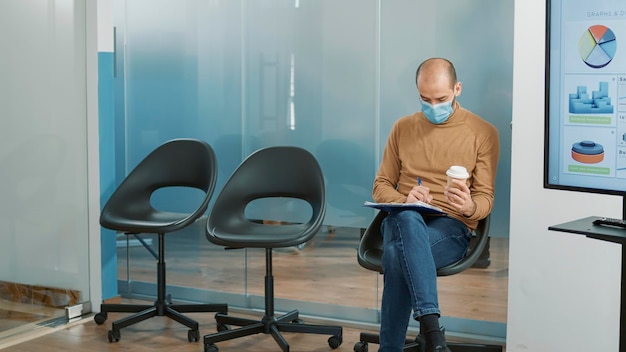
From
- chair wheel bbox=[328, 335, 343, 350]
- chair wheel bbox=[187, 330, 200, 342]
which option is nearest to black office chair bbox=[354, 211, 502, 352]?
chair wheel bbox=[328, 335, 343, 350]

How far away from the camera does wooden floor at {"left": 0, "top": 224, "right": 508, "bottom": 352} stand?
13.8 feet

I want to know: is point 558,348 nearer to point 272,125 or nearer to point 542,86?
point 542,86

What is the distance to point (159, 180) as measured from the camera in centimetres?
477

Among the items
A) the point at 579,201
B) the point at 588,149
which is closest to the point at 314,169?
the point at 579,201

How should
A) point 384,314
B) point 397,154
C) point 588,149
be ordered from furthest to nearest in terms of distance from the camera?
point 397,154 → point 384,314 → point 588,149

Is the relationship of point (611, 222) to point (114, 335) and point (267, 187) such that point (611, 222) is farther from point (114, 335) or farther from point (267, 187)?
point (114, 335)

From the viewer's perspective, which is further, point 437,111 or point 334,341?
point 334,341

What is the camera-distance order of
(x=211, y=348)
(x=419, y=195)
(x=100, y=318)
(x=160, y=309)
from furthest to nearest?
(x=100, y=318) < (x=160, y=309) < (x=211, y=348) < (x=419, y=195)

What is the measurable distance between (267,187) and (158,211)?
2.24ft

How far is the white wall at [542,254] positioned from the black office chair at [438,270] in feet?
0.64

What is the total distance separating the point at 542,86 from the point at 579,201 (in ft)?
1.68

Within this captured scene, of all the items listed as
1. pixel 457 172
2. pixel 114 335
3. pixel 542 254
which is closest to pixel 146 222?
pixel 114 335

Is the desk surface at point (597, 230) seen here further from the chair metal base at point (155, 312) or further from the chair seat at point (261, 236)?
the chair metal base at point (155, 312)

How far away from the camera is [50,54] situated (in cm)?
460
